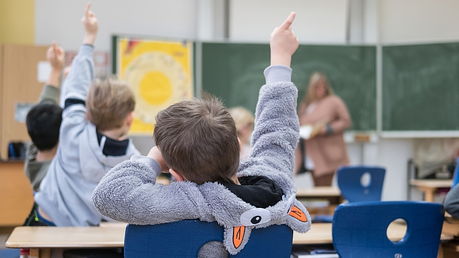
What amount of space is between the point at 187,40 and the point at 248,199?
4.67 meters

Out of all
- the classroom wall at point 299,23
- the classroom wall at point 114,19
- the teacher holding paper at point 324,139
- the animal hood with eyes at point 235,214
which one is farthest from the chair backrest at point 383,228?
the classroom wall at point 114,19

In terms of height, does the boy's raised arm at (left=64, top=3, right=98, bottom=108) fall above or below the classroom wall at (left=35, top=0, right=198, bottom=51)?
below

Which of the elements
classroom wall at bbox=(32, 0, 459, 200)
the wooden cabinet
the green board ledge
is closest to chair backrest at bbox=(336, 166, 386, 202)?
the green board ledge

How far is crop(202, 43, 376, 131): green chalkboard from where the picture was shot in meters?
5.52

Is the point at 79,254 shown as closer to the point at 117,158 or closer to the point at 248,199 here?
the point at 117,158

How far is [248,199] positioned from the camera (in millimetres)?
921

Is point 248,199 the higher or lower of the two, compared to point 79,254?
higher

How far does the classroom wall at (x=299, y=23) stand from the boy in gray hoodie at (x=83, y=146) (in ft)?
12.5

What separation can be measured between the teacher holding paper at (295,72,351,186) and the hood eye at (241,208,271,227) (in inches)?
164

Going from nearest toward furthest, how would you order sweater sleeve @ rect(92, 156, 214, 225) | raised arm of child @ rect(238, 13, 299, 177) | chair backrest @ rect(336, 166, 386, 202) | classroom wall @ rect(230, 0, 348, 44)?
sweater sleeve @ rect(92, 156, 214, 225)
raised arm of child @ rect(238, 13, 299, 177)
chair backrest @ rect(336, 166, 386, 202)
classroom wall @ rect(230, 0, 348, 44)

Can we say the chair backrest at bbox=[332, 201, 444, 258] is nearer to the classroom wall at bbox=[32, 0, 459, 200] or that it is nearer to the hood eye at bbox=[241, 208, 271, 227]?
the hood eye at bbox=[241, 208, 271, 227]

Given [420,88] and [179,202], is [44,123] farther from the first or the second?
[420,88]

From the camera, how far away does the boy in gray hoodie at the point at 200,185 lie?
897 mm

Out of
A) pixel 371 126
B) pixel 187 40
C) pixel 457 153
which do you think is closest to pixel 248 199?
pixel 187 40
